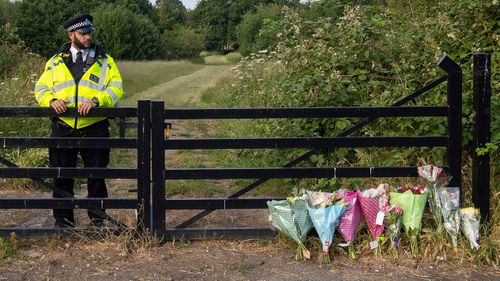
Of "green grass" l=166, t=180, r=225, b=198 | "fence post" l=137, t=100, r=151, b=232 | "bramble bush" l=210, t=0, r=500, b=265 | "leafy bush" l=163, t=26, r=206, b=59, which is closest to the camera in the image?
"fence post" l=137, t=100, r=151, b=232

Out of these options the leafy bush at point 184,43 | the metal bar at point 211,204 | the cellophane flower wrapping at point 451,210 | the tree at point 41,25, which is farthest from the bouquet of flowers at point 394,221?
the leafy bush at point 184,43

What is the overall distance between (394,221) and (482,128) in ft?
3.86

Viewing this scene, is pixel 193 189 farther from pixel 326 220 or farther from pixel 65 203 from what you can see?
pixel 326 220

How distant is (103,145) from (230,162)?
382cm

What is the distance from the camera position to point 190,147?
17.9 ft

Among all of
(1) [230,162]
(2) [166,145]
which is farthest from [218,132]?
(2) [166,145]

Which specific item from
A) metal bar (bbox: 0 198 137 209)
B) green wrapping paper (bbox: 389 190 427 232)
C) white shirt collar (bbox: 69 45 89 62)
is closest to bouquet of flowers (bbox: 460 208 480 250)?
green wrapping paper (bbox: 389 190 427 232)

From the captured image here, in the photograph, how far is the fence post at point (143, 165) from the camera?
5.37 metres

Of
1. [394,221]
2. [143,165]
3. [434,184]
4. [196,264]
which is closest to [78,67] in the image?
[143,165]

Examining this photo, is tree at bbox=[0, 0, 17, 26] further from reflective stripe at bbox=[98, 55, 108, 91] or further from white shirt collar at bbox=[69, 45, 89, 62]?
reflective stripe at bbox=[98, 55, 108, 91]

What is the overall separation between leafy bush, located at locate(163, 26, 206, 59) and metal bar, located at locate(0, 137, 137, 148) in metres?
63.8

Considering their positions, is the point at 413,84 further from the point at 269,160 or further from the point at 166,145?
the point at 166,145

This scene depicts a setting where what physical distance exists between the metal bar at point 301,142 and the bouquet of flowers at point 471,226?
2.19 feet

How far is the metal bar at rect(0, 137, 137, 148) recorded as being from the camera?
5430 mm
